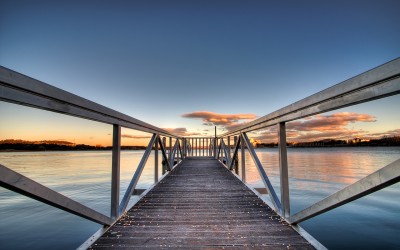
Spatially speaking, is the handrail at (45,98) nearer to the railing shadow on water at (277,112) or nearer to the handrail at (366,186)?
the railing shadow on water at (277,112)

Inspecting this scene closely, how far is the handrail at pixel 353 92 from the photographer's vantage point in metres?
1.15

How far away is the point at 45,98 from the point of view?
59.9 inches

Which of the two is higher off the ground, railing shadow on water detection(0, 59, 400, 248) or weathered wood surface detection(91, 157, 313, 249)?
railing shadow on water detection(0, 59, 400, 248)

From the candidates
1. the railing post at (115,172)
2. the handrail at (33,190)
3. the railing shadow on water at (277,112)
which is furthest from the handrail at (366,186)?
the railing post at (115,172)

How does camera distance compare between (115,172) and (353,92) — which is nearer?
(353,92)

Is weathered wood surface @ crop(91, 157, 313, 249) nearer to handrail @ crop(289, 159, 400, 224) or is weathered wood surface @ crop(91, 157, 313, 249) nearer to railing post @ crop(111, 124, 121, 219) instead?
railing post @ crop(111, 124, 121, 219)

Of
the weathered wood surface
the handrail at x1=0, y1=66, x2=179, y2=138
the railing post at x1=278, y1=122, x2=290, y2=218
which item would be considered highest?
the handrail at x1=0, y1=66, x2=179, y2=138

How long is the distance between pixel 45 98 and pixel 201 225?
83.0 inches

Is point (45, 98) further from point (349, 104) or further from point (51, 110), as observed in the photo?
point (349, 104)

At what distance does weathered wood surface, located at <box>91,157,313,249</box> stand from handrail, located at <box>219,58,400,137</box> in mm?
1325

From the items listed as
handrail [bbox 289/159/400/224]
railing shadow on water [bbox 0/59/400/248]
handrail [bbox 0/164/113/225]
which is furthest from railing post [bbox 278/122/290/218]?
handrail [bbox 0/164/113/225]

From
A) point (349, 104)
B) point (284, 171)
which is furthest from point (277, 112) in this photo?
point (349, 104)

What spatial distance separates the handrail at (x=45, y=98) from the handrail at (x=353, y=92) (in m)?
2.21

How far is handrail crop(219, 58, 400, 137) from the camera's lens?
3.78 feet
